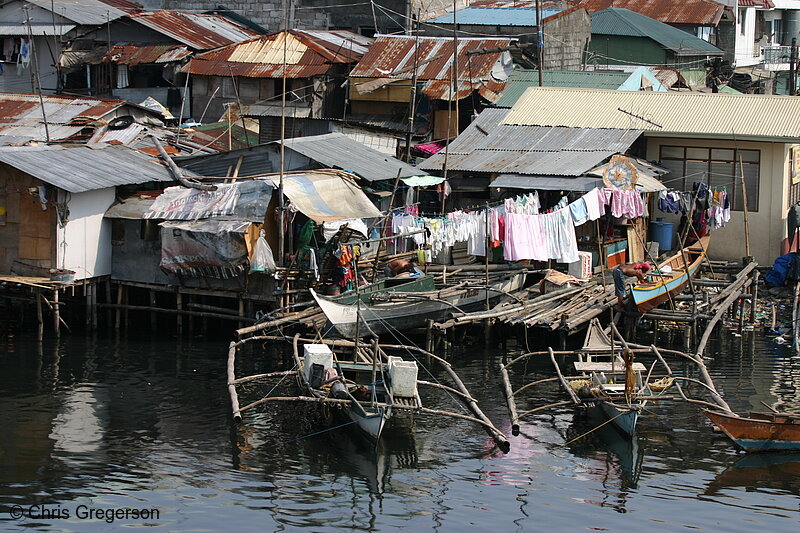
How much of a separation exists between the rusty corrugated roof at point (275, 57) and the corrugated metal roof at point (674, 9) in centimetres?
1418

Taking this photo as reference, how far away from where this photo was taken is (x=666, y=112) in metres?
31.4

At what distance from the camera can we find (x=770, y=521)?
1608 centimetres

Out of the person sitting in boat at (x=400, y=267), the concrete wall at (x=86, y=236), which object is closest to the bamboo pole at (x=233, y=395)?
the person sitting in boat at (x=400, y=267)

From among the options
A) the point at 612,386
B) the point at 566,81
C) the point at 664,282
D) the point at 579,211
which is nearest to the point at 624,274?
the point at 664,282

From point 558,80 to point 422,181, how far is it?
367 inches

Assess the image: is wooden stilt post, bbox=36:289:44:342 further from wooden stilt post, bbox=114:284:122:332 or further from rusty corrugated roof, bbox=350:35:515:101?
rusty corrugated roof, bbox=350:35:515:101

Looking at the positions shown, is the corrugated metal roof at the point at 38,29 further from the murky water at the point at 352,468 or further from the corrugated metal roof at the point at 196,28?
the murky water at the point at 352,468

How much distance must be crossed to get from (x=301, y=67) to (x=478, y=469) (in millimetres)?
22881

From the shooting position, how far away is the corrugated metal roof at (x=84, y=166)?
25.5m

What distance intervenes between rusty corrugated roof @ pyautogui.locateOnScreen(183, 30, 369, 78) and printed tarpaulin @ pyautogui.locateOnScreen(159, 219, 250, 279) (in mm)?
12711

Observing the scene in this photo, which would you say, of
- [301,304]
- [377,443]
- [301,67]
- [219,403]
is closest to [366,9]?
[301,67]

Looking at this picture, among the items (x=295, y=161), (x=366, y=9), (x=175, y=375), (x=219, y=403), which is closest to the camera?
(x=219, y=403)

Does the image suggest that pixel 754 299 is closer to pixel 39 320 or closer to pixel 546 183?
pixel 546 183

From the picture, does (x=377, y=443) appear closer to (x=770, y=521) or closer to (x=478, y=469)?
(x=478, y=469)
